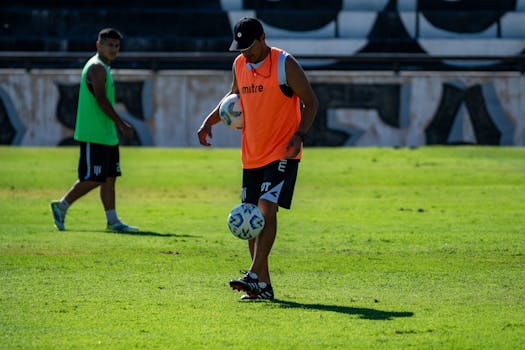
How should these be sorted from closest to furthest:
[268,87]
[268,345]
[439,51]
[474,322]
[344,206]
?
[268,345] → [474,322] → [268,87] → [344,206] → [439,51]

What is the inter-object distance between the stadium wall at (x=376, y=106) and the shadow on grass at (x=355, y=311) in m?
21.0

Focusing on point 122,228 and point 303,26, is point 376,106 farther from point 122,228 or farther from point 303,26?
point 122,228

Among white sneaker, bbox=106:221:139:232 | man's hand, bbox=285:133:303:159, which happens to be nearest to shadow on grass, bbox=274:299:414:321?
man's hand, bbox=285:133:303:159

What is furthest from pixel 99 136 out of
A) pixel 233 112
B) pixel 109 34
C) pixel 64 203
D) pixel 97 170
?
pixel 233 112

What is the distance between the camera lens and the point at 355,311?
848cm

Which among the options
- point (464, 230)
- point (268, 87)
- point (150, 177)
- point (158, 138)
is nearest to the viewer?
point (268, 87)

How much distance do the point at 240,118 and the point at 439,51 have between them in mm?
26856

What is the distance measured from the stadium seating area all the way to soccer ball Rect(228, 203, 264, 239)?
1047 inches

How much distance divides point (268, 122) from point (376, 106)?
2058 centimetres

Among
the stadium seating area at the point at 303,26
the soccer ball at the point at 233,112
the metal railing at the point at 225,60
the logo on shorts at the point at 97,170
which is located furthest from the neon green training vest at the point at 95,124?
the stadium seating area at the point at 303,26

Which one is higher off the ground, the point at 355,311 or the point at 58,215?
the point at 355,311

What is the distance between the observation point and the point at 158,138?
99.2 feet

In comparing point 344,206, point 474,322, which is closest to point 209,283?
point 474,322

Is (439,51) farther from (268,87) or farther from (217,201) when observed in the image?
(268,87)
